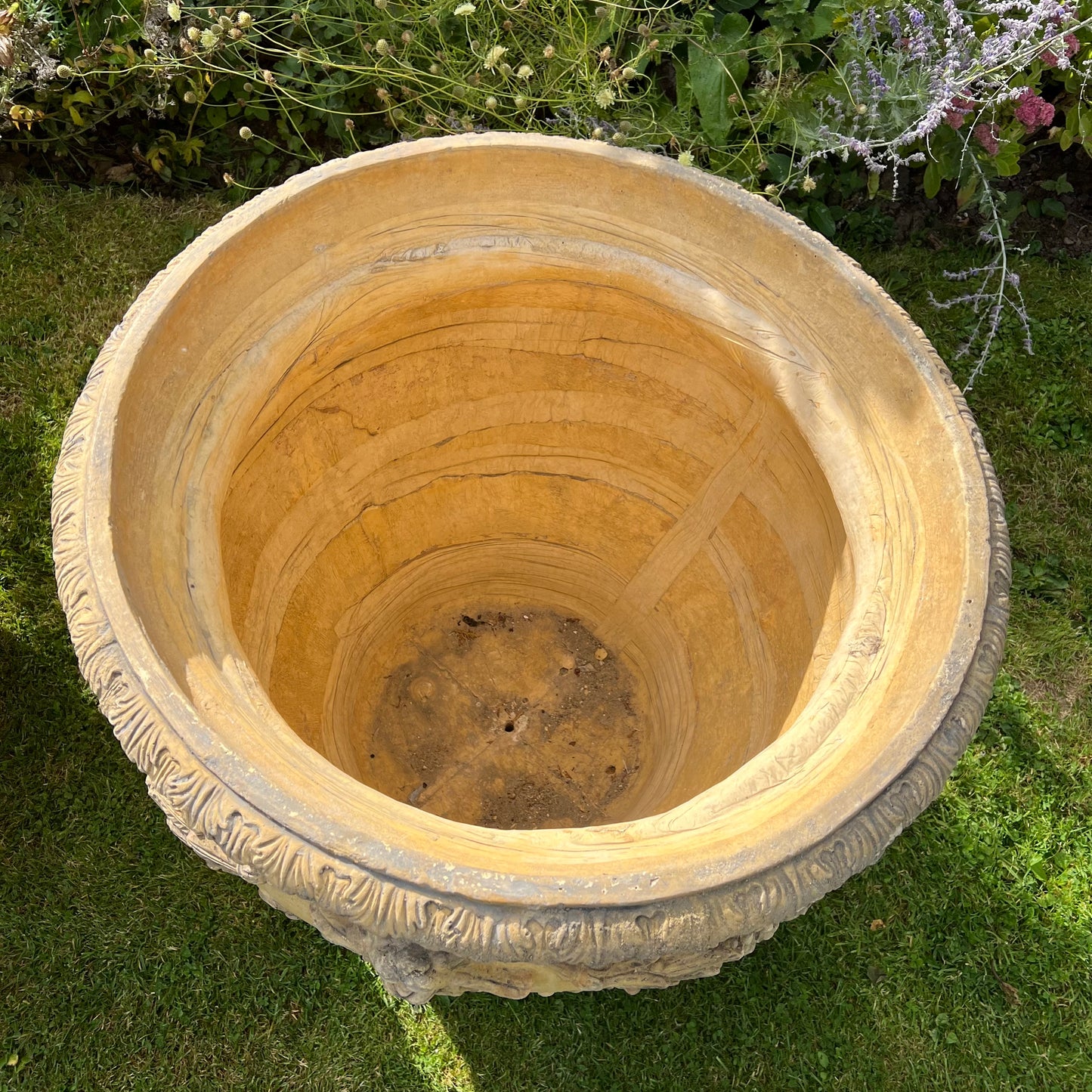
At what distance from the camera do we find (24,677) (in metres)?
2.60

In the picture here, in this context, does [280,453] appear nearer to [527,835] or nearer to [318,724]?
[318,724]

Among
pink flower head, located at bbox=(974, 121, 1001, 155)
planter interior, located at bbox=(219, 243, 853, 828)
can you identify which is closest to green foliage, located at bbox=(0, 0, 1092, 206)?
pink flower head, located at bbox=(974, 121, 1001, 155)

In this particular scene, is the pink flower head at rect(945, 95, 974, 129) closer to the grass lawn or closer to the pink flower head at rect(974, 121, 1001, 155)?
the pink flower head at rect(974, 121, 1001, 155)

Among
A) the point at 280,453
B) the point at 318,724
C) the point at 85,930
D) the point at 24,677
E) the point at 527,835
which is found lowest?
the point at 85,930

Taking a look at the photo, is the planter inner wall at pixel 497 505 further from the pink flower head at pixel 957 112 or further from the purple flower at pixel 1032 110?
the purple flower at pixel 1032 110

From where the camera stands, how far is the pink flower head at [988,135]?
2570mm

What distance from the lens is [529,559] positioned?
8.37 ft

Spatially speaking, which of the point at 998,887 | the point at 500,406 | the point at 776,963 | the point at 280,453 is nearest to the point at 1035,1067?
the point at 998,887

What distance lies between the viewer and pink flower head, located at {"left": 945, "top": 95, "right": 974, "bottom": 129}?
8.05 feet

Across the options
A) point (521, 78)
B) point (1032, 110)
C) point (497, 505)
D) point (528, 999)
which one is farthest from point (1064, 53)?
point (528, 999)

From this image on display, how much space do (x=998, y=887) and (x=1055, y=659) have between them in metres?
0.71

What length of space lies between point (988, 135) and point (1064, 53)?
1.14 feet

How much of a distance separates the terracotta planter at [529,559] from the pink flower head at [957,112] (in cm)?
119

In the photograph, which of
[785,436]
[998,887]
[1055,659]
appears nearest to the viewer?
[785,436]
